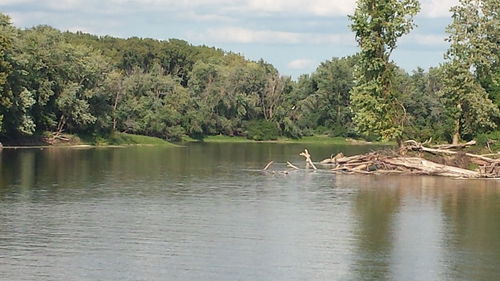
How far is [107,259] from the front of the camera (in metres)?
28.7

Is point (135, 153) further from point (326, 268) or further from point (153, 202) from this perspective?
point (326, 268)

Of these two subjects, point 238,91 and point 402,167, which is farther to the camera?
point 238,91

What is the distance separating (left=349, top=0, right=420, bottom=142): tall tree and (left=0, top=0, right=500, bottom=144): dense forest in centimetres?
10

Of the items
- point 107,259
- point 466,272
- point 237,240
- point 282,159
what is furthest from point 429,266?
point 282,159

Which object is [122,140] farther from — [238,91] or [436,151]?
[436,151]

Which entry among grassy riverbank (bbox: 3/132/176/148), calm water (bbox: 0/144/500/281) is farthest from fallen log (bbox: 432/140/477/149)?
grassy riverbank (bbox: 3/132/176/148)

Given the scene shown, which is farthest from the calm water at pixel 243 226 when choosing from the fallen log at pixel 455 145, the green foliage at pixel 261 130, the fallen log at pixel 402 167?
the green foliage at pixel 261 130

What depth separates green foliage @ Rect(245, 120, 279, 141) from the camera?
129m

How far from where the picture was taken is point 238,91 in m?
132

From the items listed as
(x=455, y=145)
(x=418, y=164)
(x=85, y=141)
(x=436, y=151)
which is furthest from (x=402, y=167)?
(x=85, y=141)

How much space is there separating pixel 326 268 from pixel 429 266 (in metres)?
3.41

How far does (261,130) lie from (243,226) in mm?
93616

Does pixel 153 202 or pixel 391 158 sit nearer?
pixel 153 202

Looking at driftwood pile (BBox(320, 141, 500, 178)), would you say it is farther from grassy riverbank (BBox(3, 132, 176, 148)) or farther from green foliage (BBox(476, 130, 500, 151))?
grassy riverbank (BBox(3, 132, 176, 148))
